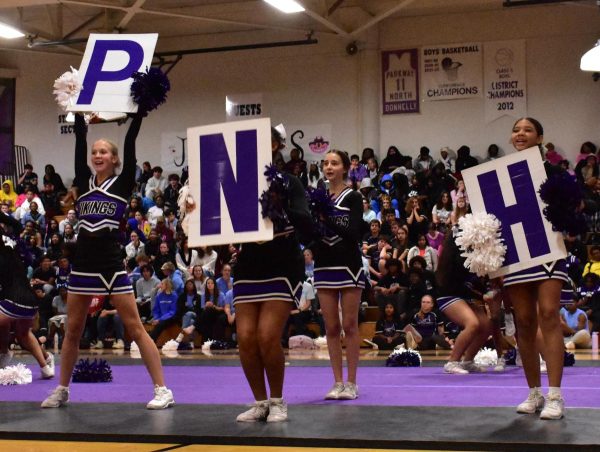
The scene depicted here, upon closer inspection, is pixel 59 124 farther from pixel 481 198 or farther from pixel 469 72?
pixel 481 198

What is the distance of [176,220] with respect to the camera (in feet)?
64.7

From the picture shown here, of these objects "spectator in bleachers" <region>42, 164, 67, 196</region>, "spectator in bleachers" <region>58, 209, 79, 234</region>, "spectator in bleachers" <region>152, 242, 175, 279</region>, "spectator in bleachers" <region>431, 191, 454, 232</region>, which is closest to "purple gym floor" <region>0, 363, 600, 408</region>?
"spectator in bleachers" <region>431, 191, 454, 232</region>

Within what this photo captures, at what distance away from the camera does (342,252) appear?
269 inches

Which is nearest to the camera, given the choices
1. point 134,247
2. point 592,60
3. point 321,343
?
point 592,60

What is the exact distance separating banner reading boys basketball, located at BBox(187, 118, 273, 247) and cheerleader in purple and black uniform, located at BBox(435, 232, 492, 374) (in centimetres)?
334

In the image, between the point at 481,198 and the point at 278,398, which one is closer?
the point at 278,398

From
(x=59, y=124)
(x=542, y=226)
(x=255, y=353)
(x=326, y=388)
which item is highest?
(x=59, y=124)

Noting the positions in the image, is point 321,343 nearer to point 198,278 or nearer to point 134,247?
point 198,278

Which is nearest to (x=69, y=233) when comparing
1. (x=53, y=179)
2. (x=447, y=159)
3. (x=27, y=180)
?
(x=53, y=179)

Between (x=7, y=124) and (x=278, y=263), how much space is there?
70.9ft

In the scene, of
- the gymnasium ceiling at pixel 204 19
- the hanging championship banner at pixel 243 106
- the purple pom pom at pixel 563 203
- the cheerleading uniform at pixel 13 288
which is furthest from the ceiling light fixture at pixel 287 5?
the purple pom pom at pixel 563 203

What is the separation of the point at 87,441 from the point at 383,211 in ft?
42.7

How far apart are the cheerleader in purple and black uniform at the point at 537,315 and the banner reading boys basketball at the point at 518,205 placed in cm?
8

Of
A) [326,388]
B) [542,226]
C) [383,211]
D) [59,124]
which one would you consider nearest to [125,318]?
[326,388]
